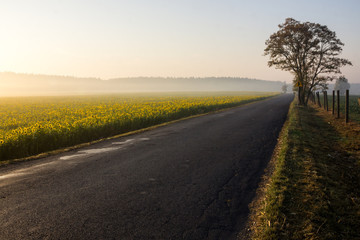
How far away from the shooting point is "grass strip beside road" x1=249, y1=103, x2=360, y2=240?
3721 mm

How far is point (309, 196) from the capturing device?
193 inches

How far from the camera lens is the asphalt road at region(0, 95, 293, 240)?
3.80 meters

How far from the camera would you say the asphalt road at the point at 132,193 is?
12.5ft

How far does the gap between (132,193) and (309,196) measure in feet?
11.7

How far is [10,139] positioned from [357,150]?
12693 mm

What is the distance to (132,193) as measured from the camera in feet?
16.8

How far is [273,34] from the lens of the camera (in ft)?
119

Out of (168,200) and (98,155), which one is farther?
(98,155)

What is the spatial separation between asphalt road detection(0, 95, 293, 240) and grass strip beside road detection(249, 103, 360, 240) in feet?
1.24

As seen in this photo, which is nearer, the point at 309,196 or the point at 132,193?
the point at 309,196

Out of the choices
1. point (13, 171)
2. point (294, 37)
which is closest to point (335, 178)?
point (13, 171)

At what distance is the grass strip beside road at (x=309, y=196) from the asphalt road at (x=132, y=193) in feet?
1.24

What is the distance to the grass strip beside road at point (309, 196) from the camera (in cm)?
372

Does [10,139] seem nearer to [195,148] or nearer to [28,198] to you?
[28,198]
